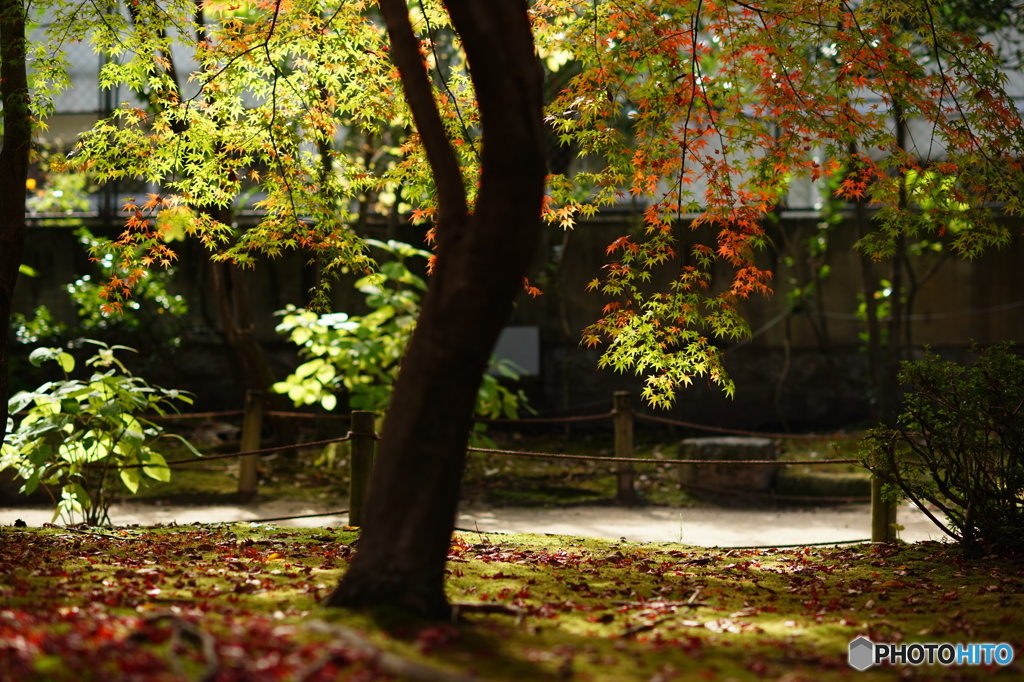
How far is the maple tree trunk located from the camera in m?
3.19

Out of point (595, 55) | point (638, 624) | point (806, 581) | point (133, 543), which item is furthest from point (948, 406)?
point (133, 543)

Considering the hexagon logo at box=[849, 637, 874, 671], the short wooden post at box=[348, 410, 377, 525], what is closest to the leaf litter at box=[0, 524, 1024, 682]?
the hexagon logo at box=[849, 637, 874, 671]

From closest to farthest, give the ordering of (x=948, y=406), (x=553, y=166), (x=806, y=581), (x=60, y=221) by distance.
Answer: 1. (x=806, y=581)
2. (x=948, y=406)
3. (x=60, y=221)
4. (x=553, y=166)

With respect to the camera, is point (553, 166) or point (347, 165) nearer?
point (347, 165)

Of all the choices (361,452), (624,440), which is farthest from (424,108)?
(624,440)

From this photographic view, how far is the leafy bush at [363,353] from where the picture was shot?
28.6ft

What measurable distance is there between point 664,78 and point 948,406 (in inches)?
98.0

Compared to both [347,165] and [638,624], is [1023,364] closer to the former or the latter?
[638,624]

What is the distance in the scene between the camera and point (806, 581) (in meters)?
4.55

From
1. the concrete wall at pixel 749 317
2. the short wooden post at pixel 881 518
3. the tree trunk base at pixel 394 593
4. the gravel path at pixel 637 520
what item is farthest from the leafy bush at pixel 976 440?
the concrete wall at pixel 749 317

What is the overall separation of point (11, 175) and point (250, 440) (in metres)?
3.87

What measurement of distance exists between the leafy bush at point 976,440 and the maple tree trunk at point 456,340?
2808 mm

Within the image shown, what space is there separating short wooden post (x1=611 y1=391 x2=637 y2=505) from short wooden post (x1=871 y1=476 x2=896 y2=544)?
3.17 m

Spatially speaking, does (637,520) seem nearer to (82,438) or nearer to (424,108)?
(82,438)
